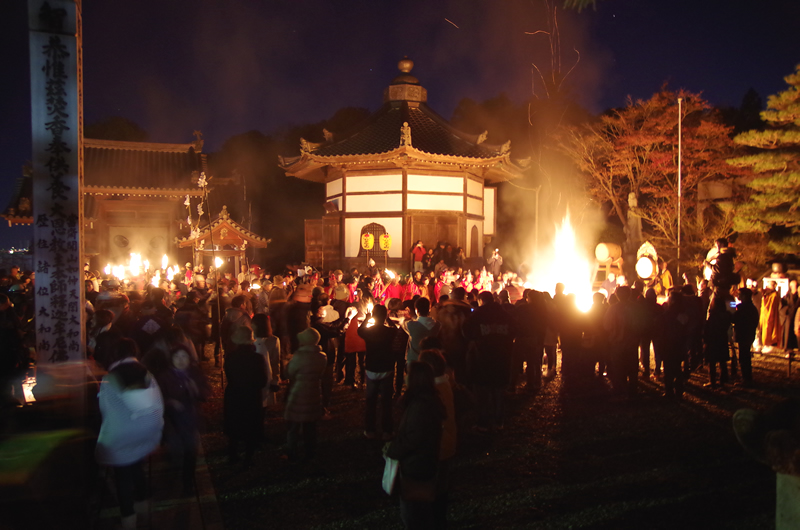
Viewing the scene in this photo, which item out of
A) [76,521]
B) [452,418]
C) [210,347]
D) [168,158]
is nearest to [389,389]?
[452,418]

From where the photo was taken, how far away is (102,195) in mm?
23531

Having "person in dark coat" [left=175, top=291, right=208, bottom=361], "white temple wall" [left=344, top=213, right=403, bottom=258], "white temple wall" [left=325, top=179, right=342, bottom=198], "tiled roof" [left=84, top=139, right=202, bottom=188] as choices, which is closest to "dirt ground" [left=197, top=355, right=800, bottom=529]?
"person in dark coat" [left=175, top=291, right=208, bottom=361]

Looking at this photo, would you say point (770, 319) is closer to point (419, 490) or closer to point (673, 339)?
point (673, 339)

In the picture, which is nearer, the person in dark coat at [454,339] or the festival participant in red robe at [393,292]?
the person in dark coat at [454,339]

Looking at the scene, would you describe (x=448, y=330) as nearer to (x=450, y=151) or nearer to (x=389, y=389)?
(x=389, y=389)

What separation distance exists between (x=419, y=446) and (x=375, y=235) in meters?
16.7

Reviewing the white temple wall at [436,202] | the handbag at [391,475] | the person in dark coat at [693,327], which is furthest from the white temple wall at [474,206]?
the handbag at [391,475]

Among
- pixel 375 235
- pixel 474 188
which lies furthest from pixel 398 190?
pixel 474 188

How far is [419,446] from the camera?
11.2ft

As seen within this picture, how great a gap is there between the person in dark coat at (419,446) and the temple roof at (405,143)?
1557 centimetres

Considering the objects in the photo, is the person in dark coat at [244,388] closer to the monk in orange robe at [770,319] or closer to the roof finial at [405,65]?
the monk in orange robe at [770,319]

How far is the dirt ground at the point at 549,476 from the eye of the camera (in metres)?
4.35

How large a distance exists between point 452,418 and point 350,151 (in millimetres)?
16814

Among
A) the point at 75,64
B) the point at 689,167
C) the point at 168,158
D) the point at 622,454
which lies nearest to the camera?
the point at 75,64
